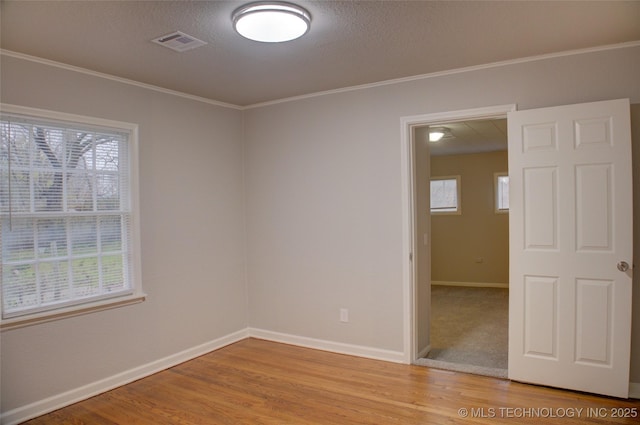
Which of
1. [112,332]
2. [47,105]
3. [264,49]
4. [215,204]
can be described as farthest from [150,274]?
[264,49]

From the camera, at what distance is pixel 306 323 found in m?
4.34

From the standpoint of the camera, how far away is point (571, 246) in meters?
3.11

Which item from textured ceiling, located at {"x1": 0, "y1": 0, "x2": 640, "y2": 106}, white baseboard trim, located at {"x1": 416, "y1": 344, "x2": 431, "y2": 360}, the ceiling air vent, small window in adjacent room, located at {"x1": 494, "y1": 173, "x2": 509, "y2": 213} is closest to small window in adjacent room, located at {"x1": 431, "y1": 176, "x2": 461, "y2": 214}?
small window in adjacent room, located at {"x1": 494, "y1": 173, "x2": 509, "y2": 213}

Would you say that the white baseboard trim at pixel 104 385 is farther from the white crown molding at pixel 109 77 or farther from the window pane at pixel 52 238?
the white crown molding at pixel 109 77

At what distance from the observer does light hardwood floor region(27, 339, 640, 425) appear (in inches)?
112

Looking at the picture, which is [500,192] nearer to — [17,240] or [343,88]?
[343,88]

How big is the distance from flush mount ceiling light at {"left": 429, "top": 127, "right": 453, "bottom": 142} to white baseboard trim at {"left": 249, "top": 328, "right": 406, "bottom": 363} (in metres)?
2.76

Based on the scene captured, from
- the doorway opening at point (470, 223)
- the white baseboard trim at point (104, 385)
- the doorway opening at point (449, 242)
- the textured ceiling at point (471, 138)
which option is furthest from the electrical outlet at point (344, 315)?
the doorway opening at point (470, 223)

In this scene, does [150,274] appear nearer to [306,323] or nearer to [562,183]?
[306,323]

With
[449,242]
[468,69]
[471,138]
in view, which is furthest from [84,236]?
[449,242]

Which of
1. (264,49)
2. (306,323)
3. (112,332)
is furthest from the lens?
(306,323)

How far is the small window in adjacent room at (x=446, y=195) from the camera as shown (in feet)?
26.0

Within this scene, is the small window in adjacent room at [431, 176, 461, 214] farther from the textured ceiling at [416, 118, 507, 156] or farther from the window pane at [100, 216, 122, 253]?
the window pane at [100, 216, 122, 253]

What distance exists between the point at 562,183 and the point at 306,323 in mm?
2580
